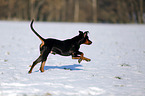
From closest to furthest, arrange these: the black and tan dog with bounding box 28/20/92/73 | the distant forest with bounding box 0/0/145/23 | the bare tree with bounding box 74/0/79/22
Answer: the black and tan dog with bounding box 28/20/92/73
the distant forest with bounding box 0/0/145/23
the bare tree with bounding box 74/0/79/22

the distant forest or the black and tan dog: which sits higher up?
the distant forest

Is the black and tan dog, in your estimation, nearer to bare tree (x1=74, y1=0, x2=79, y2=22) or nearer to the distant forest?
the distant forest

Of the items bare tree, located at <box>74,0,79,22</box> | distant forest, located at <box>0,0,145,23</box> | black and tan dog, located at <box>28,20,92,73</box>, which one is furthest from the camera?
bare tree, located at <box>74,0,79,22</box>

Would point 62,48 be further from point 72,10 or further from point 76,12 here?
point 72,10

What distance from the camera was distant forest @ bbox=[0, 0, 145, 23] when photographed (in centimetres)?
5170

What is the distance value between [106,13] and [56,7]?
12.8 meters

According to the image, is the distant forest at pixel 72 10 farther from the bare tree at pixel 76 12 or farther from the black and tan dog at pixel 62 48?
the black and tan dog at pixel 62 48

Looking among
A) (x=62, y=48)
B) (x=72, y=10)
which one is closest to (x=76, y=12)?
(x=72, y=10)

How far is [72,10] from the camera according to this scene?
5775 centimetres

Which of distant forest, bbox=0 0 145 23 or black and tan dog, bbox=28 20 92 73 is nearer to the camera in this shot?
black and tan dog, bbox=28 20 92 73

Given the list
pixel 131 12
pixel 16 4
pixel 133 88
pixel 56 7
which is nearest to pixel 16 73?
pixel 133 88

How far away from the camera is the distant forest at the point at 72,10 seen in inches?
2036

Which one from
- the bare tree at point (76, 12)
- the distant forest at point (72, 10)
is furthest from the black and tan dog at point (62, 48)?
the bare tree at point (76, 12)

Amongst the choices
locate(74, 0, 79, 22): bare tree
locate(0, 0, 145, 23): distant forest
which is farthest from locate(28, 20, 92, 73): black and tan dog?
locate(74, 0, 79, 22): bare tree
